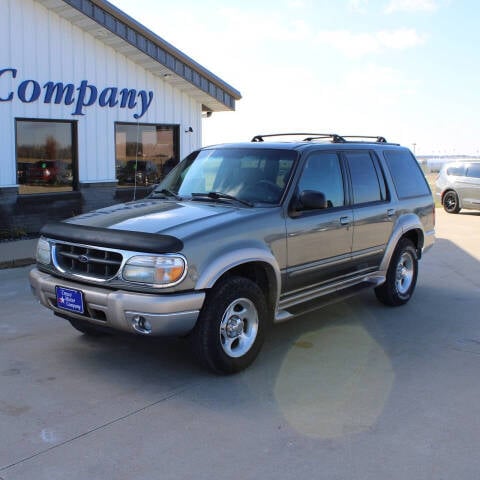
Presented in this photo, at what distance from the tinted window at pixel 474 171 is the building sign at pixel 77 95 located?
35.5 ft

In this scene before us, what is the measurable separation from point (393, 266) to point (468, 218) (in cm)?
1206

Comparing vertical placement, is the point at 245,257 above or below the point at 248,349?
above

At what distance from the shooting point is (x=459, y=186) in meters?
19.2

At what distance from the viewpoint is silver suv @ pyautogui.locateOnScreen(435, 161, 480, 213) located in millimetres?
18828

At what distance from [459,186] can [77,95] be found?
40.9ft

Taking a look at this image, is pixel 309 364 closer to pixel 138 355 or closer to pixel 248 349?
pixel 248 349

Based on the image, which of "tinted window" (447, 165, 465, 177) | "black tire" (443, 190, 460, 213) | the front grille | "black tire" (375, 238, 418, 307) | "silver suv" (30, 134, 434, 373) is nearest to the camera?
"silver suv" (30, 134, 434, 373)

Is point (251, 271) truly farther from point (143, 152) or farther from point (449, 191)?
point (449, 191)

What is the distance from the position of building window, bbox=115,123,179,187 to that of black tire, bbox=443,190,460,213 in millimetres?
9544

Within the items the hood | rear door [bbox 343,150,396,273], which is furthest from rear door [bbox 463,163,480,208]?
the hood

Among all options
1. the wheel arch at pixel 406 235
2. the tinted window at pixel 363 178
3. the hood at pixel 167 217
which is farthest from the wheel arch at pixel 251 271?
the wheel arch at pixel 406 235

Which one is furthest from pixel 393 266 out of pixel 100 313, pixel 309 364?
pixel 100 313

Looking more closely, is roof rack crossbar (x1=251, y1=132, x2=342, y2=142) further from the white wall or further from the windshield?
the white wall

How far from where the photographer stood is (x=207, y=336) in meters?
4.58
